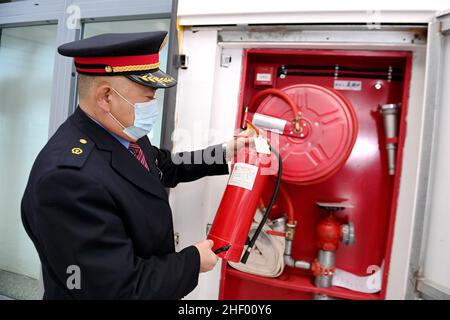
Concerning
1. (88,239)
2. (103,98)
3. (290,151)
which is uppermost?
(103,98)

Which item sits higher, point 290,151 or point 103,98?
point 103,98

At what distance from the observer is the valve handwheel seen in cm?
119

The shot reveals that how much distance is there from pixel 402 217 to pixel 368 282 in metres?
0.34

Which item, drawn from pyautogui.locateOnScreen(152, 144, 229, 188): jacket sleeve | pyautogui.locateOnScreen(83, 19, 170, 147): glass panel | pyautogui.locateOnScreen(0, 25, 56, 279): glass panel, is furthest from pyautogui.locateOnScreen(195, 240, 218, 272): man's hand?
pyautogui.locateOnScreen(0, 25, 56, 279): glass panel

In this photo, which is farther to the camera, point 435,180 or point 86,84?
point 435,180

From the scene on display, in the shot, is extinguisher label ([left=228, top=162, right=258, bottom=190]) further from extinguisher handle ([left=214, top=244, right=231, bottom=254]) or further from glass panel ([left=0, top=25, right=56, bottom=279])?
glass panel ([left=0, top=25, right=56, bottom=279])

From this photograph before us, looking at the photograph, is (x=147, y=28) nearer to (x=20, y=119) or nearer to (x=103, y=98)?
(x=103, y=98)

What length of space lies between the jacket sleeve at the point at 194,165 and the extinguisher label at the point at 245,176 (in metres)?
0.12

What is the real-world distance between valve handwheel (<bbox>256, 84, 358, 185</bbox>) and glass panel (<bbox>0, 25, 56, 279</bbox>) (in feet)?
5.71

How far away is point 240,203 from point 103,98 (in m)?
0.60

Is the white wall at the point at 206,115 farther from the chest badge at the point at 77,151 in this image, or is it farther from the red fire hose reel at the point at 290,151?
the chest badge at the point at 77,151

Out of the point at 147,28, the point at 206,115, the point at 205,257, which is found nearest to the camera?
the point at 205,257

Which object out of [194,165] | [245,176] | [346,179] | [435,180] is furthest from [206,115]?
[435,180]

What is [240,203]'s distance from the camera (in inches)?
44.1
